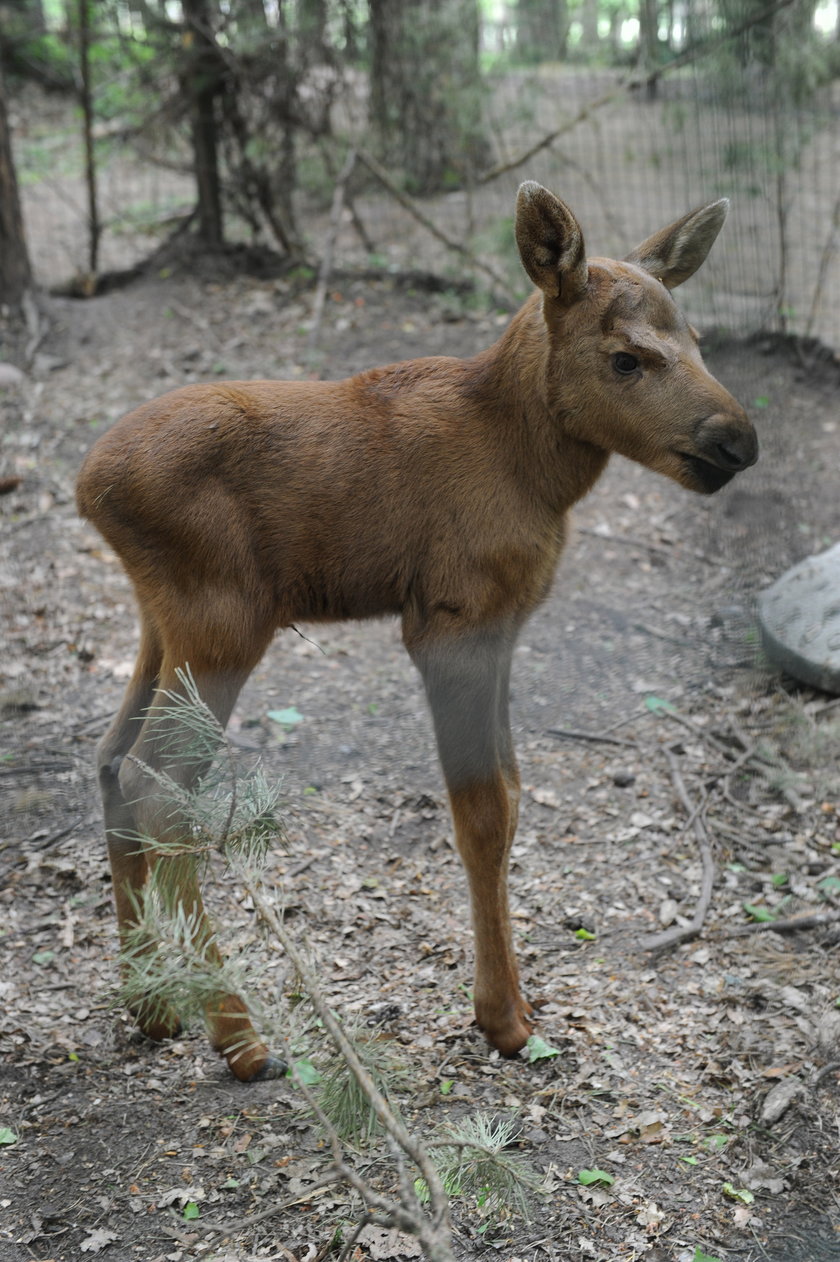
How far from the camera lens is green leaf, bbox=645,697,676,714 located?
534 cm

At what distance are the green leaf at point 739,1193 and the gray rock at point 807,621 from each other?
2551 mm

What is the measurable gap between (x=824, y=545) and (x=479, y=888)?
388cm

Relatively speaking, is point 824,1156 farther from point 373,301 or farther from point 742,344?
point 373,301

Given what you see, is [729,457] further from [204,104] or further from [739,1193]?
[204,104]

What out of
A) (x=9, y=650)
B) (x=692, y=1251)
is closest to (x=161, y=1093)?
(x=692, y=1251)

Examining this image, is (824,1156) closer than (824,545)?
Yes

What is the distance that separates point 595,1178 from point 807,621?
2.93 metres

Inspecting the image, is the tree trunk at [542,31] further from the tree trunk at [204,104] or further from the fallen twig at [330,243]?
the tree trunk at [204,104]

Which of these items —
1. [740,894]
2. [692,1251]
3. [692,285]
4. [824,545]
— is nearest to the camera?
[692,1251]

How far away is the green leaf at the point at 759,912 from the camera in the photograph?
4.12 metres

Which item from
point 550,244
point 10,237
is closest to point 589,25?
point 10,237

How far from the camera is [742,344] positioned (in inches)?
301

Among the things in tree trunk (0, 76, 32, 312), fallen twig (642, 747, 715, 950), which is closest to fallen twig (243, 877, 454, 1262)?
fallen twig (642, 747, 715, 950)

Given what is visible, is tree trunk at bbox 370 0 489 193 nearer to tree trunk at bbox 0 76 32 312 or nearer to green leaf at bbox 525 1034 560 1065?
tree trunk at bbox 0 76 32 312
